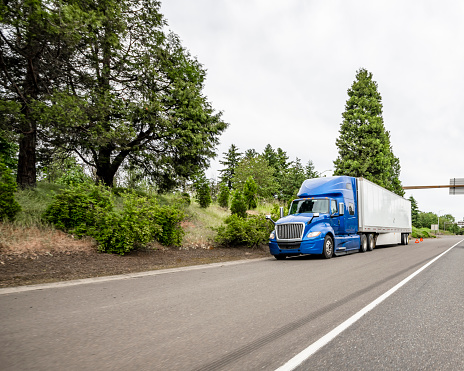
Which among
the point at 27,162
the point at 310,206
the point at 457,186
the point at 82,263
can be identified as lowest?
the point at 82,263

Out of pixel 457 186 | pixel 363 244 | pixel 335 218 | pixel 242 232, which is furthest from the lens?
pixel 457 186

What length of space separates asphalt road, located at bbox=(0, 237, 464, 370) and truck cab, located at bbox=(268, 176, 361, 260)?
20.9 feet

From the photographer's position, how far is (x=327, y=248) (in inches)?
578

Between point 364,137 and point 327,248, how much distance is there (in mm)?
25537

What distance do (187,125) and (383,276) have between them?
12.4m

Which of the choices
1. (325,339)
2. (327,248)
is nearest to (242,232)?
(327,248)

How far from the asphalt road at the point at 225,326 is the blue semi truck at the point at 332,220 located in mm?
6429

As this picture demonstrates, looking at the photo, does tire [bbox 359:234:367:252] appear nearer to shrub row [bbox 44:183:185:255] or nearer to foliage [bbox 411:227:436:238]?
shrub row [bbox 44:183:185:255]

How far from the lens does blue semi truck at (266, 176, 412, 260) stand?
1424 cm

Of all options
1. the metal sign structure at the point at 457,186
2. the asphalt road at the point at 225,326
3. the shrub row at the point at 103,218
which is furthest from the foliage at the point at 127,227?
the metal sign structure at the point at 457,186

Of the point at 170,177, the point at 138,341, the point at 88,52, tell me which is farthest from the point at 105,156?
the point at 138,341

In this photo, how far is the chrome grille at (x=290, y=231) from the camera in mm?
14211

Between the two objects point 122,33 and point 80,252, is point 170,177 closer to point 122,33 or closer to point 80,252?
point 122,33

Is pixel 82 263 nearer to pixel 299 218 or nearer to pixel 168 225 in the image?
pixel 168 225
